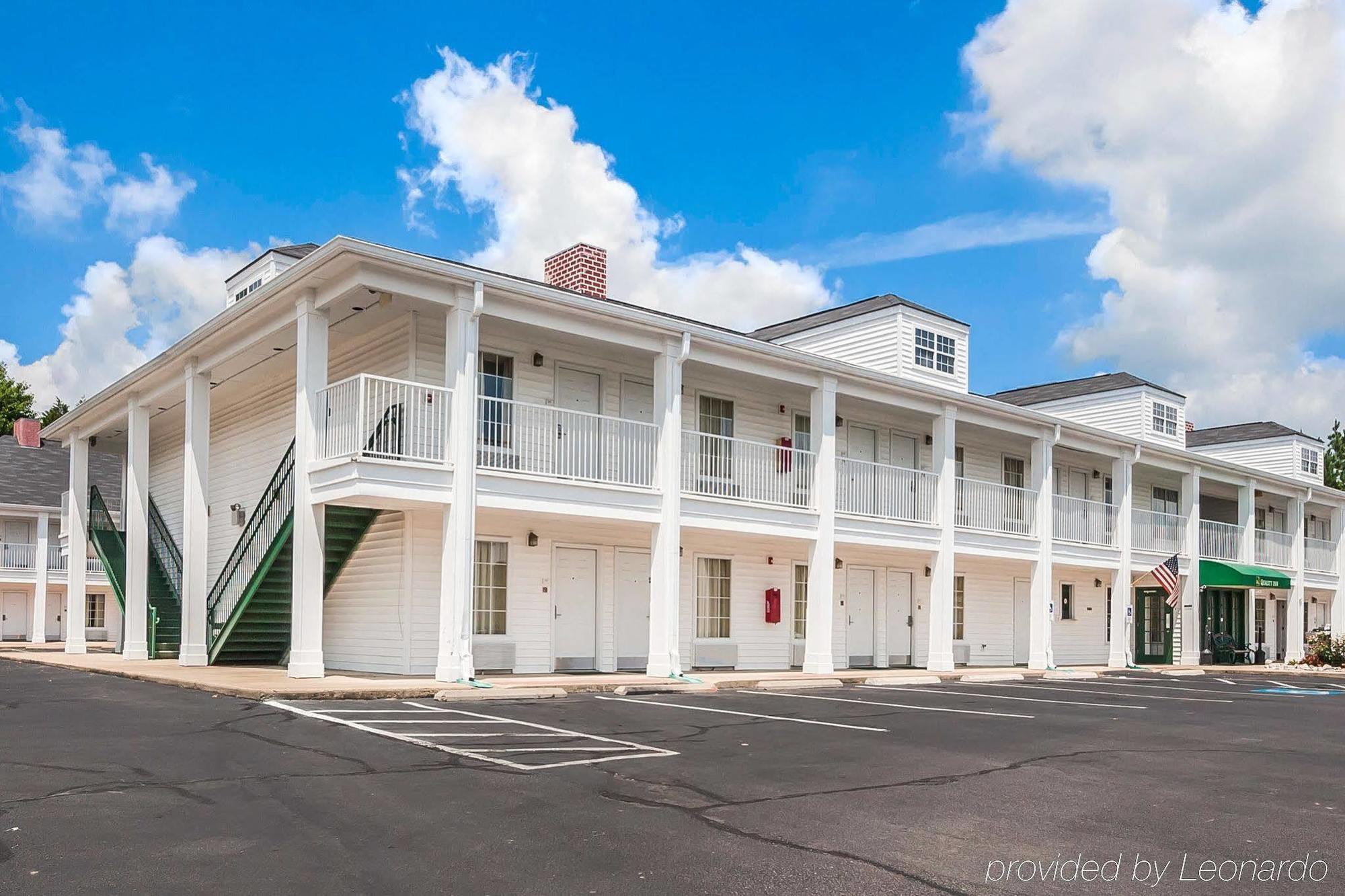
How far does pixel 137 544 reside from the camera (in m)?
23.4

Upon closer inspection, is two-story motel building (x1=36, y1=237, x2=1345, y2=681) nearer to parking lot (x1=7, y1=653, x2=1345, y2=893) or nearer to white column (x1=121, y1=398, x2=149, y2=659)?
white column (x1=121, y1=398, x2=149, y2=659)

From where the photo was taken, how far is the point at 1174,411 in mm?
35969

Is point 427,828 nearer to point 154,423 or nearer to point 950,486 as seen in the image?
point 950,486

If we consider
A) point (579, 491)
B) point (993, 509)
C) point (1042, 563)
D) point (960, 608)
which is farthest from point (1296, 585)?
point (579, 491)

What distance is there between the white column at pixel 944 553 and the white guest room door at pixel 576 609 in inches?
315

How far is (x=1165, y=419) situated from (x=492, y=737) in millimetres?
30092

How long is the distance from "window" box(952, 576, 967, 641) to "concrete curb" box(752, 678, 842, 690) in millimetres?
8275

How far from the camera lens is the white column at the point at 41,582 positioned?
126 feet

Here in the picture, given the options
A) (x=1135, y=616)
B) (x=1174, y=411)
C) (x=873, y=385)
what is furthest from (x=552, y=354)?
(x=1174, y=411)

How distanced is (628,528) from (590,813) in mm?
12998

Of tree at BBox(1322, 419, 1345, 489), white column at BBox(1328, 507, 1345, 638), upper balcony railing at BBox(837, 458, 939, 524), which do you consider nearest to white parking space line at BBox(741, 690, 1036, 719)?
upper balcony railing at BBox(837, 458, 939, 524)

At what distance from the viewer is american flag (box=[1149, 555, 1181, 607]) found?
94.7ft

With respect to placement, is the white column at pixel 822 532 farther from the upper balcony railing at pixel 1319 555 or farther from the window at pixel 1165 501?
the upper balcony railing at pixel 1319 555

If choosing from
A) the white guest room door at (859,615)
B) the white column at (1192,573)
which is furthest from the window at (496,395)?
the white column at (1192,573)
